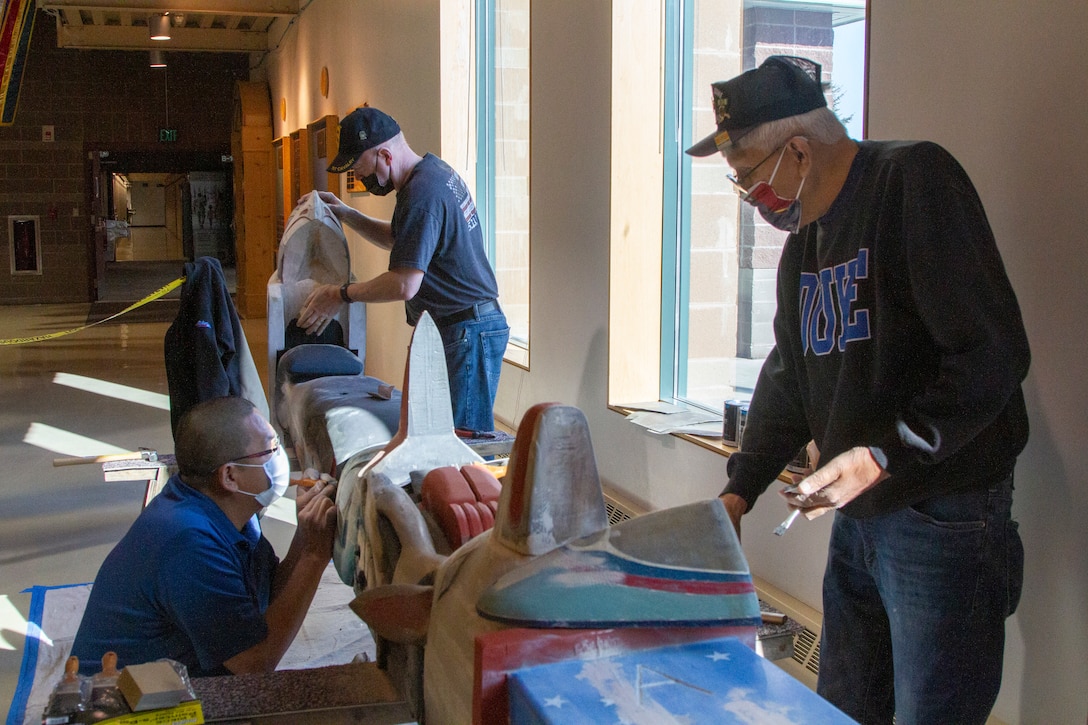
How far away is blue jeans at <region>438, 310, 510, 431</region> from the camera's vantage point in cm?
403

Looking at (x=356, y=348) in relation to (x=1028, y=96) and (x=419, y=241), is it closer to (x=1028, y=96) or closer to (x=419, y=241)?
(x=419, y=241)

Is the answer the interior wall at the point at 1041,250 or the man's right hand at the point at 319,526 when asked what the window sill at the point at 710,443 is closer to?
the interior wall at the point at 1041,250

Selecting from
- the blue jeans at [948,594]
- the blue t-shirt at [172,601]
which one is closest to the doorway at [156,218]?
the blue t-shirt at [172,601]

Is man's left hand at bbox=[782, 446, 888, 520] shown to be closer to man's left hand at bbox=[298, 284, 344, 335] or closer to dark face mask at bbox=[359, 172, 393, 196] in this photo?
dark face mask at bbox=[359, 172, 393, 196]

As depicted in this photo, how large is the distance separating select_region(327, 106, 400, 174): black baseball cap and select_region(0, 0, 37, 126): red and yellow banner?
917cm

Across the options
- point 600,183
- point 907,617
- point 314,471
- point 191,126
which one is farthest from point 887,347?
point 191,126

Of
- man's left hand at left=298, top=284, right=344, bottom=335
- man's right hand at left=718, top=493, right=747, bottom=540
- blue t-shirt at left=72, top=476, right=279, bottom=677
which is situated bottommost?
blue t-shirt at left=72, top=476, right=279, bottom=677

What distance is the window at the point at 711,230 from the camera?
4.11 meters

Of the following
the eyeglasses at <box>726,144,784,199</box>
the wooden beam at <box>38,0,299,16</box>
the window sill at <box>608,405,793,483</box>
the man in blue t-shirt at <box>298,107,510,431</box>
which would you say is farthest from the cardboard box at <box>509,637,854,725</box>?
the wooden beam at <box>38,0,299,16</box>

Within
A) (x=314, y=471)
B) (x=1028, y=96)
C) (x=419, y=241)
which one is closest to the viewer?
(x=1028, y=96)

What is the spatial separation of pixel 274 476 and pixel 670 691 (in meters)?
1.50

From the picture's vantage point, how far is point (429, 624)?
5.29ft

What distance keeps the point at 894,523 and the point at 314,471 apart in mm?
1787

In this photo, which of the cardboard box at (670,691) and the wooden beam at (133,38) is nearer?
the cardboard box at (670,691)
